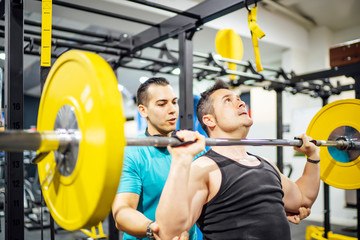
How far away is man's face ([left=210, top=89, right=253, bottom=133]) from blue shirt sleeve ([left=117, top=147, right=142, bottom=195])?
20.2 inches

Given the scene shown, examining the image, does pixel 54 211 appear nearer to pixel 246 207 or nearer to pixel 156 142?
pixel 156 142

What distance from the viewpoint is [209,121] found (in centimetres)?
167

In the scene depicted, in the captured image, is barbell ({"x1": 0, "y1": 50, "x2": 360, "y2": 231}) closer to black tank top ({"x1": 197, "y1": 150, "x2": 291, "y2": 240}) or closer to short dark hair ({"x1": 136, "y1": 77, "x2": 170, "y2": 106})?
black tank top ({"x1": 197, "y1": 150, "x2": 291, "y2": 240})

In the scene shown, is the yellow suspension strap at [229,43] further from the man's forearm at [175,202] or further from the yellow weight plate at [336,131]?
the man's forearm at [175,202]

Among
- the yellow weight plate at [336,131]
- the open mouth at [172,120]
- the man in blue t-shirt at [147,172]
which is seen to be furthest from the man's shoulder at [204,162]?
the yellow weight plate at [336,131]

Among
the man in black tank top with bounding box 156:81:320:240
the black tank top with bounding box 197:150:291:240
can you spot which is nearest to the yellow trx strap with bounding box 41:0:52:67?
the man in black tank top with bounding box 156:81:320:240

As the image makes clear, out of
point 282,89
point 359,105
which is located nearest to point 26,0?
point 359,105

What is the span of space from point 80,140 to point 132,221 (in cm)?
65

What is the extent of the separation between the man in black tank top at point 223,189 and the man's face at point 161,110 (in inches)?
11.5

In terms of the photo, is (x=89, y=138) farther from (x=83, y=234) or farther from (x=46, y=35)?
(x=83, y=234)

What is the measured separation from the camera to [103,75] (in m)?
0.86

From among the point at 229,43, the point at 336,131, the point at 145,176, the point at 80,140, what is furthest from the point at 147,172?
the point at 229,43

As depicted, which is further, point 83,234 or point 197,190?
point 83,234

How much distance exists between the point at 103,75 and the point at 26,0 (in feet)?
3.53
